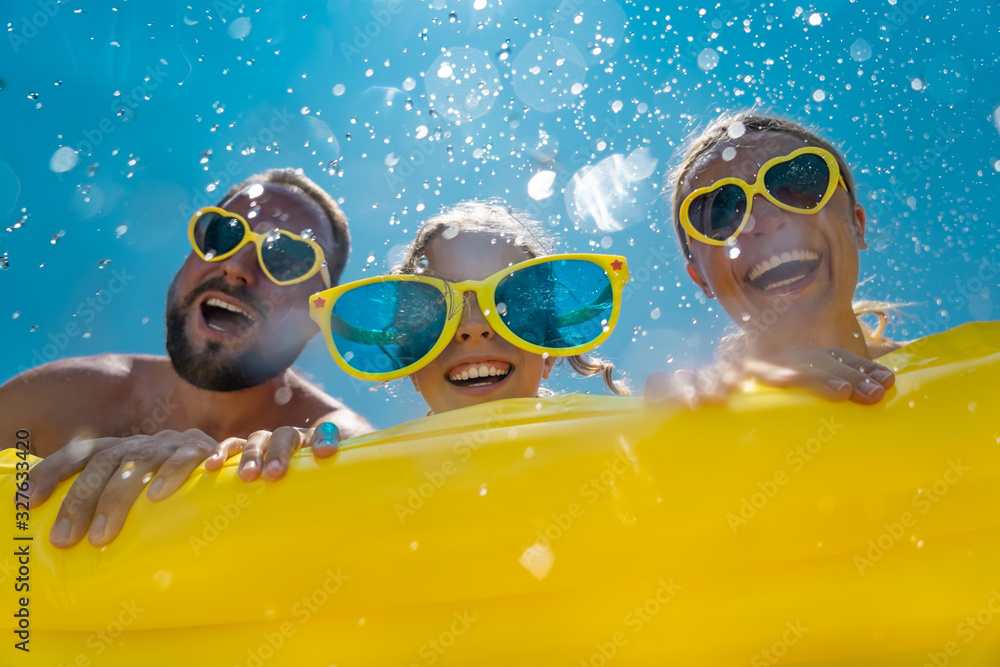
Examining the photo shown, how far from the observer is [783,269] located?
2.77m

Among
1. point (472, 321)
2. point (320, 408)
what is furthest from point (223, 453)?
point (320, 408)

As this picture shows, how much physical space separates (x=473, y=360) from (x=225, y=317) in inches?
89.1

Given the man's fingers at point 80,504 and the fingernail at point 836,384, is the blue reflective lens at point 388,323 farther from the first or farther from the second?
the fingernail at point 836,384

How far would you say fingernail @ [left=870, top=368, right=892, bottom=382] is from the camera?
1.21m

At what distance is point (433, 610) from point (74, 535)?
789 millimetres

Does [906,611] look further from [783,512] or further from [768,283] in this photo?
[768,283]

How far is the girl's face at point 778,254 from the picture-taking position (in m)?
2.68

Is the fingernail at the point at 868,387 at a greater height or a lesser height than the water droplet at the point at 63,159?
lesser

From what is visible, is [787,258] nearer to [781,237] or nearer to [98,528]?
[781,237]

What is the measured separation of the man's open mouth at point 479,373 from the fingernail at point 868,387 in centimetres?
144

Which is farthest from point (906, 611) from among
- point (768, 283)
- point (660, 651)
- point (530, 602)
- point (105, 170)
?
point (105, 170)

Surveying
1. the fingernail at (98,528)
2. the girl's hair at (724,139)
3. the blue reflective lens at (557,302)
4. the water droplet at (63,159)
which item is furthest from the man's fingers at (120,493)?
the water droplet at (63,159)

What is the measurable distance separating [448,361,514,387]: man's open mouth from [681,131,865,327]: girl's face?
50.7 inches

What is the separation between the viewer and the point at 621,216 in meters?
4.41
